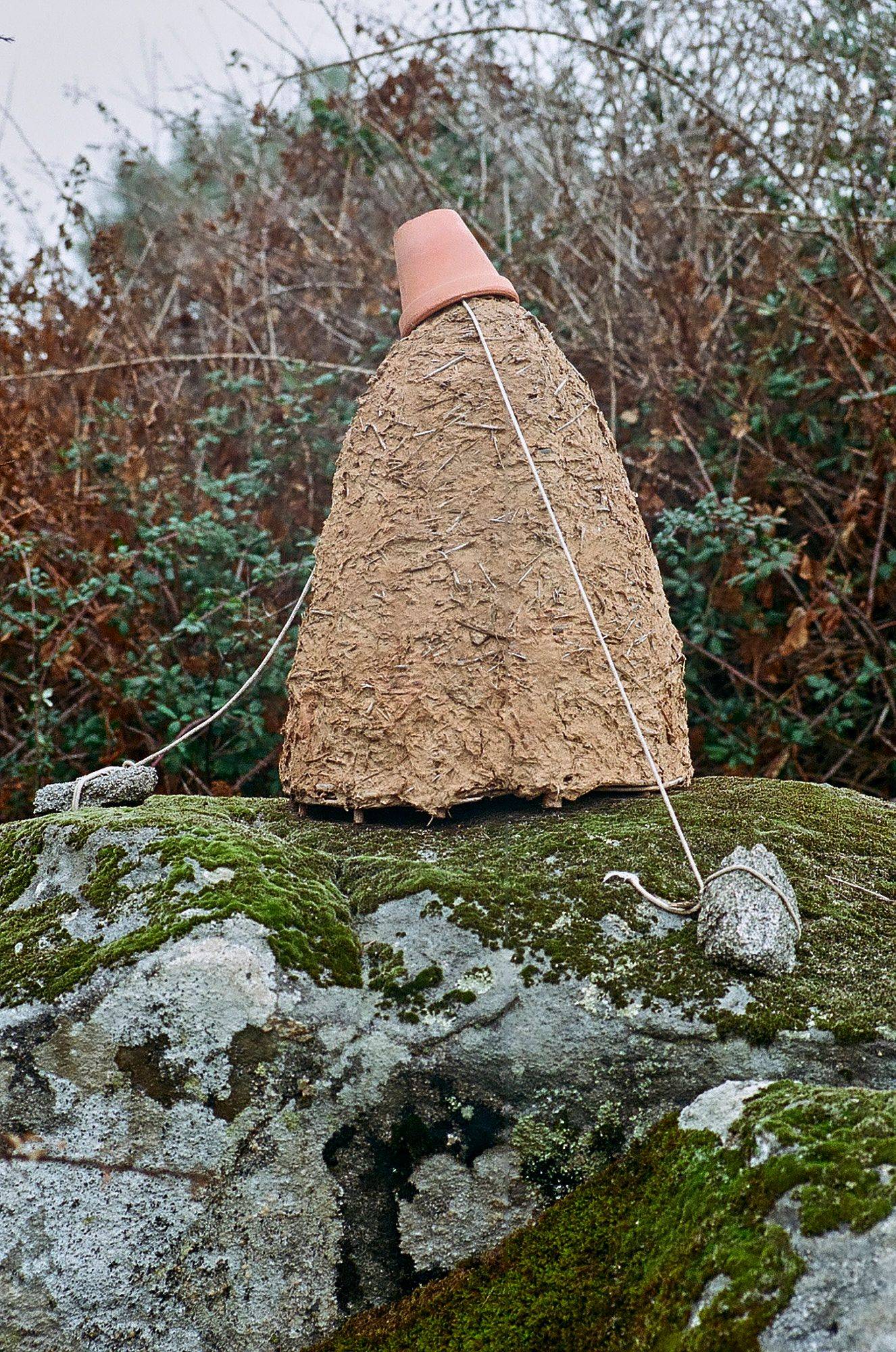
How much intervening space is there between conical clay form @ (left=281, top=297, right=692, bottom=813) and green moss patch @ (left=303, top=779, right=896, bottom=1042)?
5.1 inches

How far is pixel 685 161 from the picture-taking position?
19.3ft

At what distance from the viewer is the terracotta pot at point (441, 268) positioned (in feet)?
9.62

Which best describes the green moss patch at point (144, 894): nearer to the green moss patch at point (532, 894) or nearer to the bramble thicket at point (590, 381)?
the green moss patch at point (532, 894)

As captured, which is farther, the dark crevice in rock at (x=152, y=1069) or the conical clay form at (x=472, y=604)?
the conical clay form at (x=472, y=604)

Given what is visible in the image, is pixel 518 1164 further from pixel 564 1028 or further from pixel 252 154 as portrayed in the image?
pixel 252 154

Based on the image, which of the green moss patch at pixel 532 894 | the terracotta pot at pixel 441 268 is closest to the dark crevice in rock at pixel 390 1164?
the green moss patch at pixel 532 894

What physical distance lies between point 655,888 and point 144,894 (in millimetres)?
1059

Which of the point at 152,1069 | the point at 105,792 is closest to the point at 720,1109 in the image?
the point at 152,1069

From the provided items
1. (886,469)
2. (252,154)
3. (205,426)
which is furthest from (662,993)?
(252,154)

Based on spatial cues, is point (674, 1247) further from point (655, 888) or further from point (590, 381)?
point (590, 381)

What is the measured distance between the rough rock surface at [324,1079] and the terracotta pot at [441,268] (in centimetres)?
160

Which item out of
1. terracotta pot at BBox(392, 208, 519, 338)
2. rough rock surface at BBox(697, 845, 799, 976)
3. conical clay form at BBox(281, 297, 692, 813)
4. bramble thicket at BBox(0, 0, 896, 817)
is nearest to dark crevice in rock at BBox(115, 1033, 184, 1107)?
conical clay form at BBox(281, 297, 692, 813)

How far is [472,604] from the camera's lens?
2.71m

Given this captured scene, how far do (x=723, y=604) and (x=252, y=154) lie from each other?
581 cm
